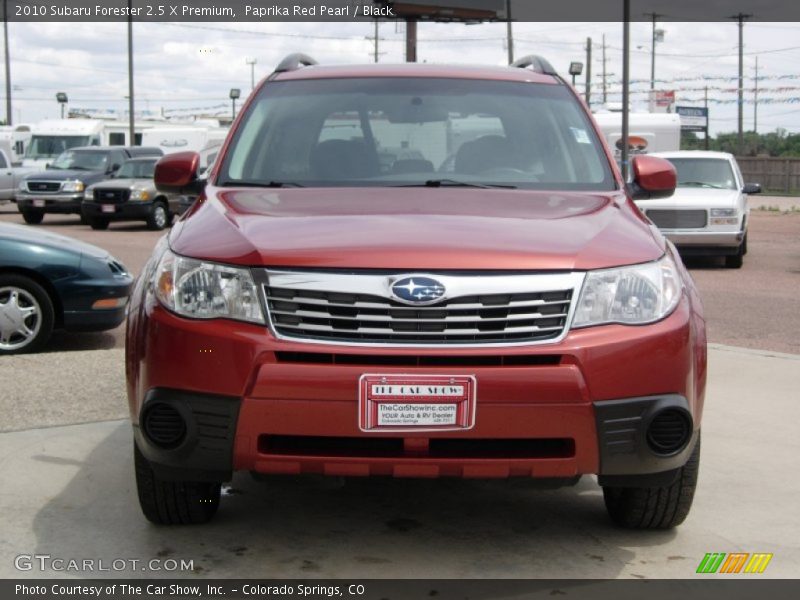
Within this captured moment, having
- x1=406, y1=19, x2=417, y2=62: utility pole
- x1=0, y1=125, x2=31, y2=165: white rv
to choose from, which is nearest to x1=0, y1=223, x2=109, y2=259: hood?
x1=0, y1=125, x2=31, y2=165: white rv

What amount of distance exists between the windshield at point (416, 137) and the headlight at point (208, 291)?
102 centimetres

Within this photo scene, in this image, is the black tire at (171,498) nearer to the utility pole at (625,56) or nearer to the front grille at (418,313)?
the front grille at (418,313)

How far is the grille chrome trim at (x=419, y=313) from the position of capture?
408 centimetres

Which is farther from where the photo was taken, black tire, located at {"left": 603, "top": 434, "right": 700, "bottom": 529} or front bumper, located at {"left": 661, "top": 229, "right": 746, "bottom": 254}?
front bumper, located at {"left": 661, "top": 229, "right": 746, "bottom": 254}

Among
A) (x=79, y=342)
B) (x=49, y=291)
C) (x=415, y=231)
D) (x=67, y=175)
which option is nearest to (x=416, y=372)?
(x=415, y=231)

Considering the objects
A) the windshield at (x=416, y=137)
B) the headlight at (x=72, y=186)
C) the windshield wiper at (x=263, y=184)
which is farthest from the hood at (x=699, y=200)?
the headlight at (x=72, y=186)

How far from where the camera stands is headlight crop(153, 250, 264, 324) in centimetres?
417

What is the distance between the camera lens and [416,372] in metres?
4.01

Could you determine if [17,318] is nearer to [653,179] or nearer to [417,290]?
[653,179]

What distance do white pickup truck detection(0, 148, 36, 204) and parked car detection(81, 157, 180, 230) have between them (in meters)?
5.63

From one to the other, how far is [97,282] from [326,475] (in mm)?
5595

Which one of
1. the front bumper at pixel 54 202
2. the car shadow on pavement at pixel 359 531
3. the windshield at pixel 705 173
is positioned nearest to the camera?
the car shadow on pavement at pixel 359 531

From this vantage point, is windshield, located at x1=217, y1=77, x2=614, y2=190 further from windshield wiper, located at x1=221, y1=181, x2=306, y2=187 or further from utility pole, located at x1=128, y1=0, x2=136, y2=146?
utility pole, located at x1=128, y1=0, x2=136, y2=146

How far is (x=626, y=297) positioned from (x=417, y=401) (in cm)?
80
